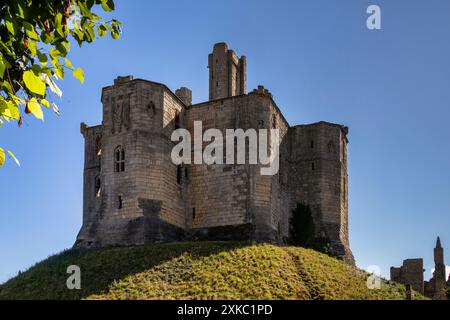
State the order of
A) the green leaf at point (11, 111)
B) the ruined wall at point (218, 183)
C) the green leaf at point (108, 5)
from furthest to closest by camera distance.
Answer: the ruined wall at point (218, 183) → the green leaf at point (108, 5) → the green leaf at point (11, 111)

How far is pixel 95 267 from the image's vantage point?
119ft

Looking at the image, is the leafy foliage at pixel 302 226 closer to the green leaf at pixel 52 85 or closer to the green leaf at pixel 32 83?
the green leaf at pixel 52 85

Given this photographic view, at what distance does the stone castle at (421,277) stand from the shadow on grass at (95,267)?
85.1 ft

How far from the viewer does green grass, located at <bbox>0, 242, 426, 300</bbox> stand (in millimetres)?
Answer: 32500

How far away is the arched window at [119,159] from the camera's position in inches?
1633

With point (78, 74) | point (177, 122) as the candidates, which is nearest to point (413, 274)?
point (177, 122)

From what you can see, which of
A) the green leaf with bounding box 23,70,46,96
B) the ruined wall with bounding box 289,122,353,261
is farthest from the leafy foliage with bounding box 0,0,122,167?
the ruined wall with bounding box 289,122,353,261

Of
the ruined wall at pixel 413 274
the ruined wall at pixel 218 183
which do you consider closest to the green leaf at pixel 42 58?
the ruined wall at pixel 218 183

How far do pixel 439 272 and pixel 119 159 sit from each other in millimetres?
38090

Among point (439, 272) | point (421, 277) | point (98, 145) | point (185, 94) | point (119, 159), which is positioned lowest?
point (421, 277)

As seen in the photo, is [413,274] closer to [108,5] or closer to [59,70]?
[108,5]

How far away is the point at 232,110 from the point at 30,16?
3635cm
